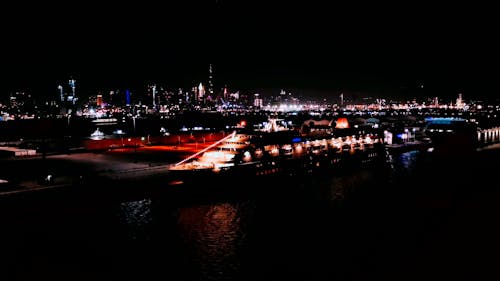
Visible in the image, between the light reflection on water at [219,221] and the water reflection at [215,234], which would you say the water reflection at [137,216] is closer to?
the light reflection on water at [219,221]

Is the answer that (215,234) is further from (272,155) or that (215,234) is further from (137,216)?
(272,155)

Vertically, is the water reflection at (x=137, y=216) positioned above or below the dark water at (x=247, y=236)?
above

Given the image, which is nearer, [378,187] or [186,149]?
[378,187]

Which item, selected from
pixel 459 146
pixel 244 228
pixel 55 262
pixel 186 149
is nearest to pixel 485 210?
pixel 244 228

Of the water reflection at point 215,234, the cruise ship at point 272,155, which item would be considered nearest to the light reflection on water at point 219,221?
the water reflection at point 215,234

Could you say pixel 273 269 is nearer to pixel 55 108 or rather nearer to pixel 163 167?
pixel 163 167

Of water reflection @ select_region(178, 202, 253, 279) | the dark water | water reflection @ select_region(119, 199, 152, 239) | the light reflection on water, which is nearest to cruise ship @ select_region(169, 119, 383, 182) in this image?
the dark water

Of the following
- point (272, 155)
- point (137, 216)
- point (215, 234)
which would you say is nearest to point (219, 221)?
point (215, 234)
